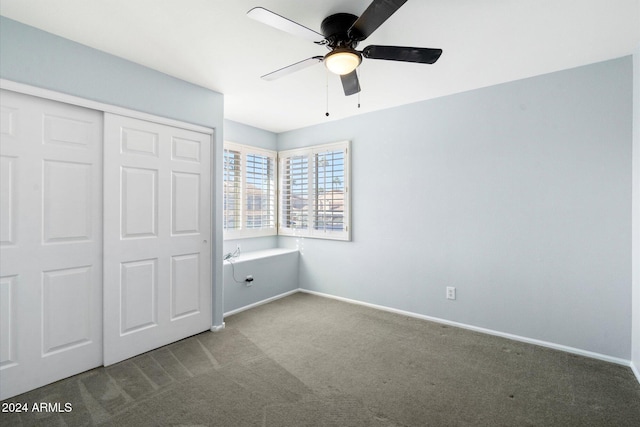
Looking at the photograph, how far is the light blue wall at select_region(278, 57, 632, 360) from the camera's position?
8.30 ft

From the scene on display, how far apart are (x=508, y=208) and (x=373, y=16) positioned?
92.3 inches

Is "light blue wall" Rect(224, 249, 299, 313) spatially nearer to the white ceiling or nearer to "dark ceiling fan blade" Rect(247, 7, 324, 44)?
the white ceiling

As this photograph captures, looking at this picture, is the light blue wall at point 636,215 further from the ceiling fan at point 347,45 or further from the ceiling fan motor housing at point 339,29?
the ceiling fan motor housing at point 339,29

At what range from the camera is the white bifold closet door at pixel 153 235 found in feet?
8.13

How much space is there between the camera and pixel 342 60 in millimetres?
1898

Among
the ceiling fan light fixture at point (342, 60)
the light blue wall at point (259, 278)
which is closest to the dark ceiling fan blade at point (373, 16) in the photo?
the ceiling fan light fixture at point (342, 60)

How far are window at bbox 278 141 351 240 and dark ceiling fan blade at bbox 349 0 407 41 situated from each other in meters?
2.30

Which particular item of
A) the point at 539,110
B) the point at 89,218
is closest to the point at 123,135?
the point at 89,218

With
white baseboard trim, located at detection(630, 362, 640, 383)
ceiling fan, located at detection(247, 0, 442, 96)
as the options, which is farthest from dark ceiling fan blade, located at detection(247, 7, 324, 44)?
white baseboard trim, located at detection(630, 362, 640, 383)

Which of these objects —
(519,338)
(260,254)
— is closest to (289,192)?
(260,254)

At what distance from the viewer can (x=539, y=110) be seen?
280 centimetres

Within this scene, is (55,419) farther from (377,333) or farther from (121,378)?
(377,333)

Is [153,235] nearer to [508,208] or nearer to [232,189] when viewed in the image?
[232,189]

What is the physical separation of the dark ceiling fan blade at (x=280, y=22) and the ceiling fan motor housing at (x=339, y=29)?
0.38ft
